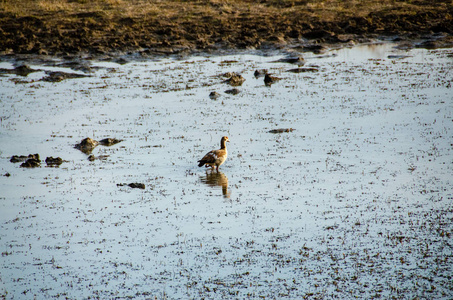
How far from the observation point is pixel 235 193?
54.3 feet

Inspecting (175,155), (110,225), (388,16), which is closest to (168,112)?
(175,155)

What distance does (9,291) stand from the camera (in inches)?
453

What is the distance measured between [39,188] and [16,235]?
11.5 ft

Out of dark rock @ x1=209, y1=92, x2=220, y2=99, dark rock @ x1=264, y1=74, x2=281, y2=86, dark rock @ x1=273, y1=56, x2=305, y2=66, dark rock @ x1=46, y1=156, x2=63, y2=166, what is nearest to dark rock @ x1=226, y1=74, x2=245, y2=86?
dark rock @ x1=264, y1=74, x2=281, y2=86

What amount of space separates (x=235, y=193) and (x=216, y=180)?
1571 millimetres

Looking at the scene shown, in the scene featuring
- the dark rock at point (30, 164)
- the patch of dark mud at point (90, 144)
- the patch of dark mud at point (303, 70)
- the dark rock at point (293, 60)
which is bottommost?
the dark rock at point (30, 164)

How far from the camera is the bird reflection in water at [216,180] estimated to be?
17347 mm

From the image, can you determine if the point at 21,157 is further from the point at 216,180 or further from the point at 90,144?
the point at 216,180

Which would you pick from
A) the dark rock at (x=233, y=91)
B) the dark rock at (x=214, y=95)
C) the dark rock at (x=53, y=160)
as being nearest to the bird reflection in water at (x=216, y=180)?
the dark rock at (x=53, y=160)

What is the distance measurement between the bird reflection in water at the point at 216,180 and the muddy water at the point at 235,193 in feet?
0.32

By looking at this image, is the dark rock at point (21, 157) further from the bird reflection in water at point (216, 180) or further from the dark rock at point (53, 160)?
the bird reflection in water at point (216, 180)

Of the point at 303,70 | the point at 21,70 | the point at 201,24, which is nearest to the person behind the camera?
the point at 303,70

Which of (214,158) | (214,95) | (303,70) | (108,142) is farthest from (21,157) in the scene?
(303,70)

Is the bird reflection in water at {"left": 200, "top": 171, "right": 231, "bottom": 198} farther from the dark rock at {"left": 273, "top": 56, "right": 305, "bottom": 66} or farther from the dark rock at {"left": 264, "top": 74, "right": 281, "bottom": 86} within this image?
the dark rock at {"left": 273, "top": 56, "right": 305, "bottom": 66}
